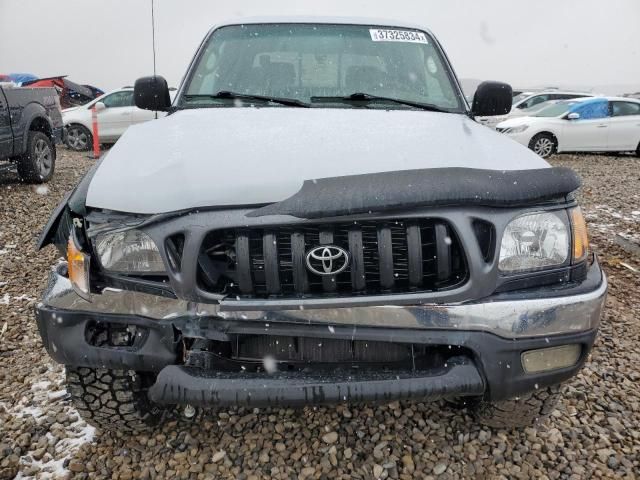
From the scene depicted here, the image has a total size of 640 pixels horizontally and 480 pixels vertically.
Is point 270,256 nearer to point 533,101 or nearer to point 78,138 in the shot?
point 78,138

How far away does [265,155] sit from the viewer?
1.82 meters

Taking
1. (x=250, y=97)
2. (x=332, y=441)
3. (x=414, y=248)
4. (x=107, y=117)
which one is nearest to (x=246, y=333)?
(x=414, y=248)

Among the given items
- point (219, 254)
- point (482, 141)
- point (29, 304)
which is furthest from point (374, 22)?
point (29, 304)

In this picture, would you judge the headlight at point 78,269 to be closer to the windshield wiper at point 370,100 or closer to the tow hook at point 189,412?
Answer: the tow hook at point 189,412

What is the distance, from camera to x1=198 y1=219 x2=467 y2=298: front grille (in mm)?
1577

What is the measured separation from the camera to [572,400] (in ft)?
8.21

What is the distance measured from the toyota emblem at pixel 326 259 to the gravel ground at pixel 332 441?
0.96 meters

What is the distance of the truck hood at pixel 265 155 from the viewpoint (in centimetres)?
165

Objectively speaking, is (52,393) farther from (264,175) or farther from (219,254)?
(264,175)

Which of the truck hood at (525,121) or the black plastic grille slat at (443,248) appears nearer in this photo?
the black plastic grille slat at (443,248)

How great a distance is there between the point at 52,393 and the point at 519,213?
236 centimetres

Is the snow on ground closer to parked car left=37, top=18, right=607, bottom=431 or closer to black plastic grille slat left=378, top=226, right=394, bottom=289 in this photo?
parked car left=37, top=18, right=607, bottom=431

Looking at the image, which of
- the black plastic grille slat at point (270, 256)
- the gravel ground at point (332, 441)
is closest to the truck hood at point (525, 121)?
the gravel ground at point (332, 441)

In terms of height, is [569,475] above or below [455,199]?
below
